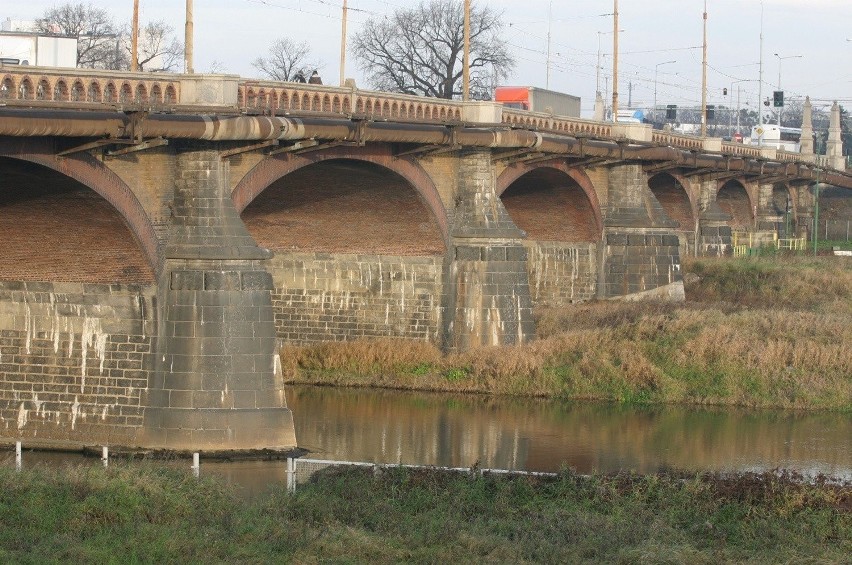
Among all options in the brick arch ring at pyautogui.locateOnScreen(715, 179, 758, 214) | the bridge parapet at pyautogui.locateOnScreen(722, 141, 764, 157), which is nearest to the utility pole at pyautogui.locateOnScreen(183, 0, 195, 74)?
the bridge parapet at pyautogui.locateOnScreen(722, 141, 764, 157)

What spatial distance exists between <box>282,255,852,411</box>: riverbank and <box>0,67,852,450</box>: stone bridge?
1217 mm

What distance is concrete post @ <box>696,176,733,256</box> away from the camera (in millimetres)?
72000

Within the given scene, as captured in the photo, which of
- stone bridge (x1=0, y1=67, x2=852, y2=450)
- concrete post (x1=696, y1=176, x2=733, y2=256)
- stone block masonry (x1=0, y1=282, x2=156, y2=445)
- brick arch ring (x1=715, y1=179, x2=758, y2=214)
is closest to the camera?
stone bridge (x1=0, y1=67, x2=852, y2=450)

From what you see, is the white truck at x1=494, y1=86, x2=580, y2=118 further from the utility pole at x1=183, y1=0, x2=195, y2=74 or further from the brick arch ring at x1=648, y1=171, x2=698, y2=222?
the utility pole at x1=183, y1=0, x2=195, y2=74

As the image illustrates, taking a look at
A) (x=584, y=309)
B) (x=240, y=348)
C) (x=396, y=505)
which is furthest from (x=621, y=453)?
(x=584, y=309)

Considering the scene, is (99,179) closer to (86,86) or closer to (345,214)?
(86,86)

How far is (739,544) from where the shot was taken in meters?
20.8

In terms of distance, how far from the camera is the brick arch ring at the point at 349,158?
33000 millimetres

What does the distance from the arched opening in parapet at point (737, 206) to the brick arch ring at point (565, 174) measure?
29.1 m

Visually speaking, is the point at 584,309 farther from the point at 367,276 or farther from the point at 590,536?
the point at 590,536

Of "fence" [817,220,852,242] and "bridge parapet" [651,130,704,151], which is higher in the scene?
"bridge parapet" [651,130,704,151]

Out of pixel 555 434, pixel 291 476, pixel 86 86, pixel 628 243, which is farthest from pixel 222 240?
pixel 628 243

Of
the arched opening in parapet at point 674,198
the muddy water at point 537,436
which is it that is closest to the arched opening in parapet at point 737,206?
the arched opening in parapet at point 674,198

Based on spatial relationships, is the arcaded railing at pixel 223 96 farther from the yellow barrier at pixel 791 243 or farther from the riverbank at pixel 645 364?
the yellow barrier at pixel 791 243
